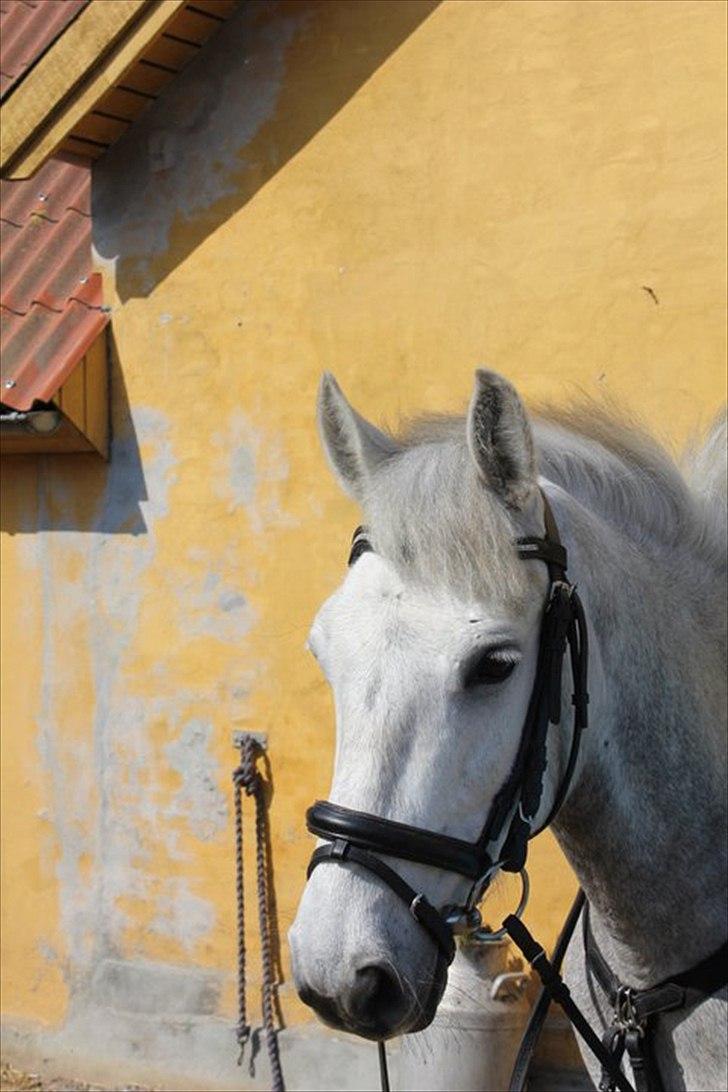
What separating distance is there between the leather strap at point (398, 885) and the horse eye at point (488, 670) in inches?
13.1

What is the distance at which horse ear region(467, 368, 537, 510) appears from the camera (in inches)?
100

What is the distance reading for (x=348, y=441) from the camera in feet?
9.52

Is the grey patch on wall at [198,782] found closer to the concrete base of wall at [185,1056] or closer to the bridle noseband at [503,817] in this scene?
the concrete base of wall at [185,1056]

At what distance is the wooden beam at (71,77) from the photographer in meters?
6.06

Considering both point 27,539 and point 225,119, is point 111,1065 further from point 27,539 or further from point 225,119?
point 225,119

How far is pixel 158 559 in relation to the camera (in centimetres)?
629

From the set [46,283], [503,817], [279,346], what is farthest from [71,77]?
[503,817]

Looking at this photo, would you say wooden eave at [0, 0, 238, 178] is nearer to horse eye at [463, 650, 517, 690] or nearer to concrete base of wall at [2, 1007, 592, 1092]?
concrete base of wall at [2, 1007, 592, 1092]

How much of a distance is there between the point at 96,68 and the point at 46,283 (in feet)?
3.38

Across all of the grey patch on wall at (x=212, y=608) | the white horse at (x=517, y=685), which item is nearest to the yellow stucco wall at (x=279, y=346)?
the grey patch on wall at (x=212, y=608)

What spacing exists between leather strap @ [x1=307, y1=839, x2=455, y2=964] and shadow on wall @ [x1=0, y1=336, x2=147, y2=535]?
4084 millimetres

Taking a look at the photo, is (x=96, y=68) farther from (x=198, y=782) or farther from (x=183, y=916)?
(x=183, y=916)

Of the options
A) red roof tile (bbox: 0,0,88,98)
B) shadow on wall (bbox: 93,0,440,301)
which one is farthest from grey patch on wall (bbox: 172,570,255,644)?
red roof tile (bbox: 0,0,88,98)

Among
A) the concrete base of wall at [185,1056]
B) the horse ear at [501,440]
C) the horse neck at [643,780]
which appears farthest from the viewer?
the concrete base of wall at [185,1056]
